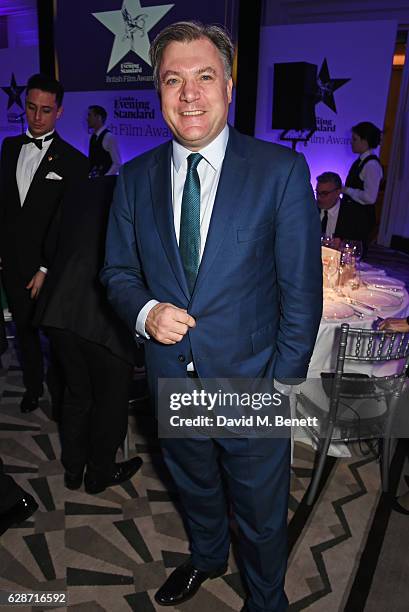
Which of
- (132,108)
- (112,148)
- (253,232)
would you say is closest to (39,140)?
(253,232)

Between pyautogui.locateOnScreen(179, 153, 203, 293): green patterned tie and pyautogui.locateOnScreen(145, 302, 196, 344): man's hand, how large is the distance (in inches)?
7.2

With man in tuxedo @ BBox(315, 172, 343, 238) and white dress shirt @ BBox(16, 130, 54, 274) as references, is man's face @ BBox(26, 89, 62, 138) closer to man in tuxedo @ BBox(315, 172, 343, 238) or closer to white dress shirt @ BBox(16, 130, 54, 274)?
white dress shirt @ BBox(16, 130, 54, 274)

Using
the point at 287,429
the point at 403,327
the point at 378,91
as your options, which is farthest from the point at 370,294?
the point at 378,91

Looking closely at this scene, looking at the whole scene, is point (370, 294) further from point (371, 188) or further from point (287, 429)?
point (371, 188)

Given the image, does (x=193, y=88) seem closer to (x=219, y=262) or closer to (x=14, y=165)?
(x=219, y=262)

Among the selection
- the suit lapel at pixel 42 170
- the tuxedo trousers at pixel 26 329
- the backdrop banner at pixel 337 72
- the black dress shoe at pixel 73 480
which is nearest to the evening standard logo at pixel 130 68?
the backdrop banner at pixel 337 72

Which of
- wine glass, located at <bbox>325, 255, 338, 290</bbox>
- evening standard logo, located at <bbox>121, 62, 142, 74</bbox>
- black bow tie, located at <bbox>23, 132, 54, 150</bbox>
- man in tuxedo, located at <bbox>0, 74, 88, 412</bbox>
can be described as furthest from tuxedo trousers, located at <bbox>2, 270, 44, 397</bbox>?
evening standard logo, located at <bbox>121, 62, 142, 74</bbox>

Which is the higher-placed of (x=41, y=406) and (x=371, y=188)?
(x=371, y=188)

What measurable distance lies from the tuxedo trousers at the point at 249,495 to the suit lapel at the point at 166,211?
0.54m

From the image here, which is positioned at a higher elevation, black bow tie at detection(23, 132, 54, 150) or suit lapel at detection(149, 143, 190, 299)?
black bow tie at detection(23, 132, 54, 150)

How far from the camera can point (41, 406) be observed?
10.5 feet

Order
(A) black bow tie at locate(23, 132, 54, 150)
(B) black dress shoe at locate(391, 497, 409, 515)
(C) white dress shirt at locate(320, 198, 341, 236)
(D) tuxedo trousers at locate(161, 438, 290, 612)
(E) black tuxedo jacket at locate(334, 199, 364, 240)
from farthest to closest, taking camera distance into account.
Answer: (E) black tuxedo jacket at locate(334, 199, 364, 240), (C) white dress shirt at locate(320, 198, 341, 236), (A) black bow tie at locate(23, 132, 54, 150), (B) black dress shoe at locate(391, 497, 409, 515), (D) tuxedo trousers at locate(161, 438, 290, 612)

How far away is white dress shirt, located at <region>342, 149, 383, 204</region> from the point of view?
16.5 ft

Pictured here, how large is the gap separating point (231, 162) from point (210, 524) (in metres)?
1.27
